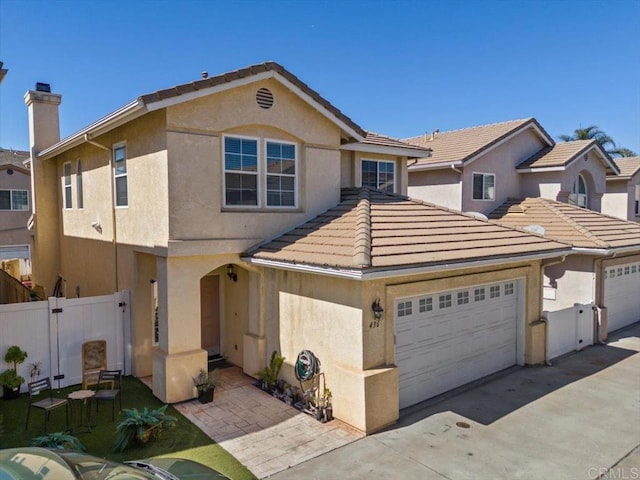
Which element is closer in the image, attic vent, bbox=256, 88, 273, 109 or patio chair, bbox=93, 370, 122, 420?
patio chair, bbox=93, 370, 122, 420

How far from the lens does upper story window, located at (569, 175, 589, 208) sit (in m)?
21.5

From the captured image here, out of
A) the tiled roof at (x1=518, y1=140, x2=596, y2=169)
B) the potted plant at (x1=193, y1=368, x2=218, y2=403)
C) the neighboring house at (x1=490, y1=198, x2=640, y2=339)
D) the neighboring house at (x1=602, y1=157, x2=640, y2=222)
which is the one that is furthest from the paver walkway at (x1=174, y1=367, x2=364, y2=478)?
the neighboring house at (x1=602, y1=157, x2=640, y2=222)

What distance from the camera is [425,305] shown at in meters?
9.94

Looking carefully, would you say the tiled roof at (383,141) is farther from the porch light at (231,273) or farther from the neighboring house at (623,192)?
the neighboring house at (623,192)

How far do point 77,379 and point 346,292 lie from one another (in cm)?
736

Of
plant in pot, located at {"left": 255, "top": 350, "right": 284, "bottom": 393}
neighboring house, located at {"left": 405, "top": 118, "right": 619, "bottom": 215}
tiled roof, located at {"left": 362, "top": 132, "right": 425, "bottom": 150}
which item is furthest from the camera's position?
neighboring house, located at {"left": 405, "top": 118, "right": 619, "bottom": 215}

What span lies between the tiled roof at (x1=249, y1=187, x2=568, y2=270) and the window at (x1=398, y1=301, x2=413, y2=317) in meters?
1.19

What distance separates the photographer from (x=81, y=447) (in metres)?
7.24

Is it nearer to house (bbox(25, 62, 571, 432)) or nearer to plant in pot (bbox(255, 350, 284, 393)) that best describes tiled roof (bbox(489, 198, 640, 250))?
house (bbox(25, 62, 571, 432))

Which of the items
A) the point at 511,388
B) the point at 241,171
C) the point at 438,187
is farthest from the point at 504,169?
the point at 241,171

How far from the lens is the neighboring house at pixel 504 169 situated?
19359 mm

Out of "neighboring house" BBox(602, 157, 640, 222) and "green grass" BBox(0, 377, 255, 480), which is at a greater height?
"neighboring house" BBox(602, 157, 640, 222)

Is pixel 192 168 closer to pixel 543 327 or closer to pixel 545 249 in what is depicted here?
pixel 545 249

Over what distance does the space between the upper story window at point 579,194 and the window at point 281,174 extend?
15770mm
